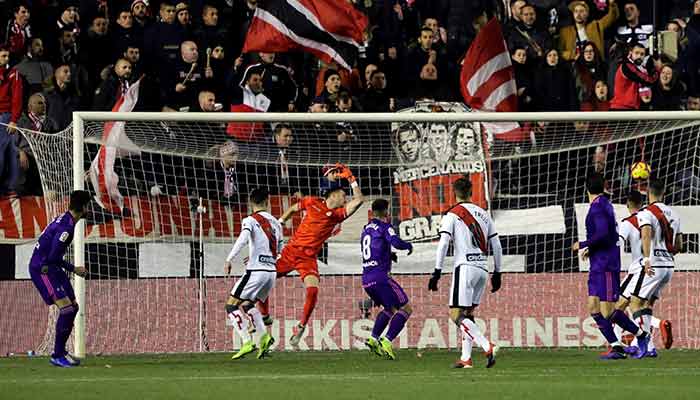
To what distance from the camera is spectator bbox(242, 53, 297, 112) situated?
2002 cm

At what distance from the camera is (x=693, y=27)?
22.0m

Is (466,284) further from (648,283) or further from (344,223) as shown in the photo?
(344,223)

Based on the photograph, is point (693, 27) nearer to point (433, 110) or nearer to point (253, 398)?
point (433, 110)

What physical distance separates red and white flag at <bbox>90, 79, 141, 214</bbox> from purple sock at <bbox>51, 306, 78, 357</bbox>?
3.29 m

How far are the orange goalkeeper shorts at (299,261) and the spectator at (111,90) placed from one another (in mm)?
3492

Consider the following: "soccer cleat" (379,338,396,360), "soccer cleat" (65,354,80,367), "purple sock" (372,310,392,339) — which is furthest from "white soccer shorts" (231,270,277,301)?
"soccer cleat" (65,354,80,367)

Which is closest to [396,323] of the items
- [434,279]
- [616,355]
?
[616,355]

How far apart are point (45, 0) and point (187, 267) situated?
15.9 feet

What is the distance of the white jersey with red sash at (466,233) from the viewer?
14.5 m

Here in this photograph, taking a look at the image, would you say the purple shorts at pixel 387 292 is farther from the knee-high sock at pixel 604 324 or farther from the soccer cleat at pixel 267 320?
the knee-high sock at pixel 604 324

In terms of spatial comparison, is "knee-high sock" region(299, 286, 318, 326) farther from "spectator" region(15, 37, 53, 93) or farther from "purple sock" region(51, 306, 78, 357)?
"spectator" region(15, 37, 53, 93)

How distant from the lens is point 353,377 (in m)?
13.0

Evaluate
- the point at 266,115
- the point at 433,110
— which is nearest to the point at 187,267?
the point at 266,115

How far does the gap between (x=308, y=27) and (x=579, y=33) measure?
4624 mm
